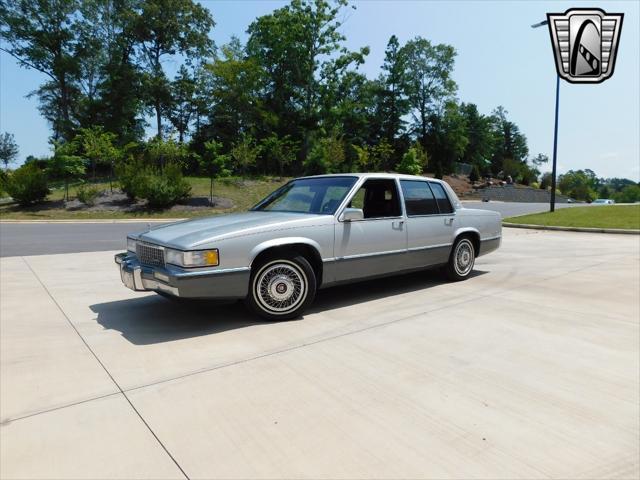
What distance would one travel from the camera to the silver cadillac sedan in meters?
4.08

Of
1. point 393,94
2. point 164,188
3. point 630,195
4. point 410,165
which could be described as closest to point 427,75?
point 393,94

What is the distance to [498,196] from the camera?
164 ft

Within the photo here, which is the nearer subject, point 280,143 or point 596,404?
point 596,404

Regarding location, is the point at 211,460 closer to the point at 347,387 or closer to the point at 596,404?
the point at 347,387

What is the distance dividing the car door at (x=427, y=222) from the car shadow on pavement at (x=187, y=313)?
19.1 inches

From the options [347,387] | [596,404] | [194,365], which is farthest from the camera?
[194,365]

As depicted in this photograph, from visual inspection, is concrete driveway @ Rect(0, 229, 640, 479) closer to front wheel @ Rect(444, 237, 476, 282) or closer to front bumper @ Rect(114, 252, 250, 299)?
front bumper @ Rect(114, 252, 250, 299)

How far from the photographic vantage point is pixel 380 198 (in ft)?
18.5

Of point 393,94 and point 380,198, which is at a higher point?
point 393,94

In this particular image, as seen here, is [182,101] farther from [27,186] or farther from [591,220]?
[591,220]

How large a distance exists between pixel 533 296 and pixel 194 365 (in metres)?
4.28

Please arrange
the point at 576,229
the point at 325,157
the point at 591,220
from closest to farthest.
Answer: the point at 576,229 → the point at 591,220 → the point at 325,157

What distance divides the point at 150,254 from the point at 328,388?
8.04 ft

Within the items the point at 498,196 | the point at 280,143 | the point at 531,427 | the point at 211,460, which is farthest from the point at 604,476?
the point at 498,196
